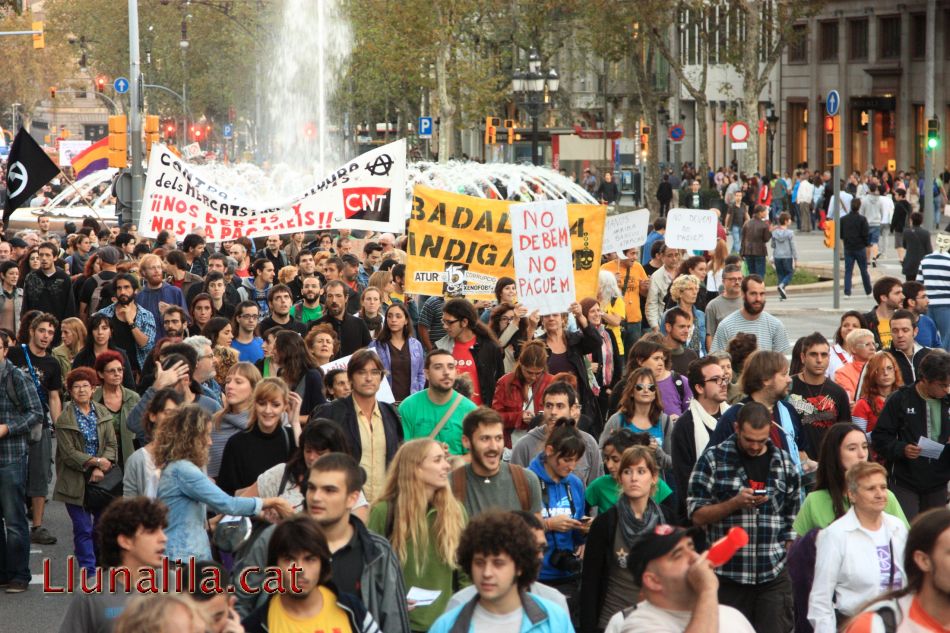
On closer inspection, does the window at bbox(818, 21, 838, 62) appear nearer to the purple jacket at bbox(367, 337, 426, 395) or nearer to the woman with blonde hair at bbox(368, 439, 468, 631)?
the purple jacket at bbox(367, 337, 426, 395)

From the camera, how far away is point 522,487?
7.29 m

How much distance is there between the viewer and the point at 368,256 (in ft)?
58.3

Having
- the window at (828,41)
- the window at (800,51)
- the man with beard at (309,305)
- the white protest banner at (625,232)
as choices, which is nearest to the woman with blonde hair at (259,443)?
the man with beard at (309,305)

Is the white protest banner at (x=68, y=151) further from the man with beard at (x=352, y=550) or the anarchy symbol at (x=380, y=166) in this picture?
the man with beard at (x=352, y=550)

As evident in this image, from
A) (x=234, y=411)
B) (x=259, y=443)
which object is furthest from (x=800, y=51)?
(x=259, y=443)

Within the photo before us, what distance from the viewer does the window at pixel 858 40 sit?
61.9 metres

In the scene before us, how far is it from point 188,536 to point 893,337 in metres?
5.61

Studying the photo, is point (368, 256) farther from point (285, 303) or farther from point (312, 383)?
point (312, 383)

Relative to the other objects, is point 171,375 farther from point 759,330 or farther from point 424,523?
point 759,330

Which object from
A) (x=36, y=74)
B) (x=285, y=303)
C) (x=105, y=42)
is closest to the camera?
(x=285, y=303)

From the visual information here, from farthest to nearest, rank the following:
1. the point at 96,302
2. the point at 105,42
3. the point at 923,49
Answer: the point at 105,42, the point at 923,49, the point at 96,302

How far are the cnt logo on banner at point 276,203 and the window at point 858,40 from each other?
46.9 meters

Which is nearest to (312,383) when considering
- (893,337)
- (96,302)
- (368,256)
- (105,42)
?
(893,337)

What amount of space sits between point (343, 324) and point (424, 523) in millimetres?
6057
